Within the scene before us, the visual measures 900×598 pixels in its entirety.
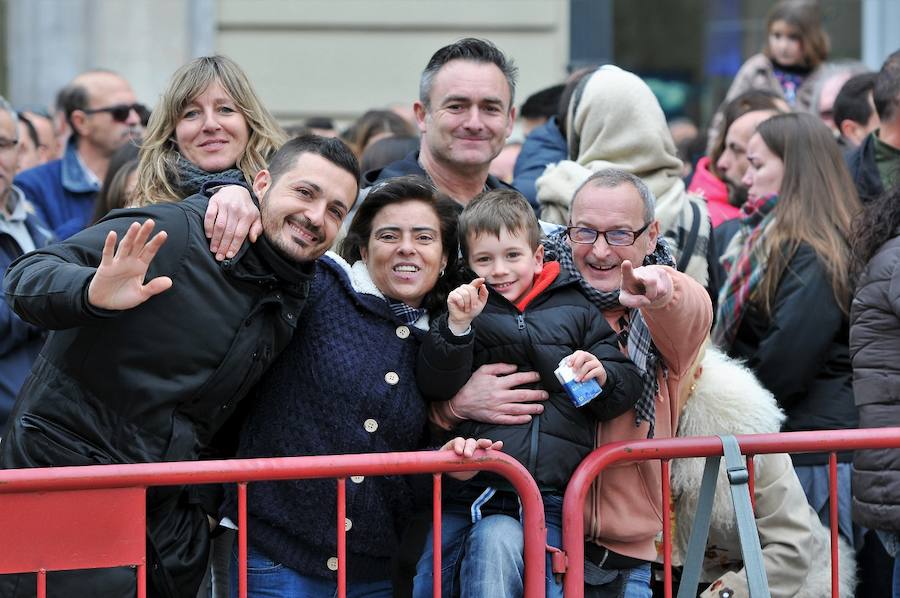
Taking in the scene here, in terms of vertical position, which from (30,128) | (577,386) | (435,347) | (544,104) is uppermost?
(544,104)

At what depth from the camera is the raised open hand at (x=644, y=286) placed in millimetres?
3660

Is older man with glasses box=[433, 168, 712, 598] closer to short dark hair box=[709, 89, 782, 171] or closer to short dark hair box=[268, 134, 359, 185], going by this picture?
short dark hair box=[268, 134, 359, 185]

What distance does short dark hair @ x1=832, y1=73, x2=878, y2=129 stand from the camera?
651 cm

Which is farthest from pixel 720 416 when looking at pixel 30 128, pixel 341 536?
pixel 30 128

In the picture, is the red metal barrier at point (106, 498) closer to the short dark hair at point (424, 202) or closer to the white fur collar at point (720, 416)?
the short dark hair at point (424, 202)

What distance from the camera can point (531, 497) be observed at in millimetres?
3662

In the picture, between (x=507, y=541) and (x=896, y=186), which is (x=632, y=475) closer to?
(x=507, y=541)

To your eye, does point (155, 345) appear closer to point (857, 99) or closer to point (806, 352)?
point (806, 352)

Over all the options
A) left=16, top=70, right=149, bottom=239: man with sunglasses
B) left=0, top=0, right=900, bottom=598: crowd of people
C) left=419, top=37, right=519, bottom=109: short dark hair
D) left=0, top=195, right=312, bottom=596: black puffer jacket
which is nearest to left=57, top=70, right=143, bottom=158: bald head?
left=16, top=70, right=149, bottom=239: man with sunglasses

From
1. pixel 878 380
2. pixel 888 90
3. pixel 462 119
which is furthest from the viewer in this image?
pixel 888 90

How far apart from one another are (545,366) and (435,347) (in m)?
0.34

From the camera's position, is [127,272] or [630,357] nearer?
[127,272]

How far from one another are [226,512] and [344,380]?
54 cm

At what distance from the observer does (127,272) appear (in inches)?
131
